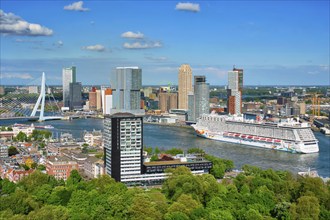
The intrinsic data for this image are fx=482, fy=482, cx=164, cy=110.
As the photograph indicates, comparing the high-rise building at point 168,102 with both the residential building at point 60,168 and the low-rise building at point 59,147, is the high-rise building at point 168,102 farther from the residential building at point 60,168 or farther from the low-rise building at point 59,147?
the residential building at point 60,168

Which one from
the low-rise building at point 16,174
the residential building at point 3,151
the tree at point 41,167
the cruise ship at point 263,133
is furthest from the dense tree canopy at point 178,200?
the cruise ship at point 263,133

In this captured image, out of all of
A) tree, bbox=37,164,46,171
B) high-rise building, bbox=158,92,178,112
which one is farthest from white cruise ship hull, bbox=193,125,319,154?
high-rise building, bbox=158,92,178,112

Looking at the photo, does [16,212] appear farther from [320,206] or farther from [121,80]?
[121,80]

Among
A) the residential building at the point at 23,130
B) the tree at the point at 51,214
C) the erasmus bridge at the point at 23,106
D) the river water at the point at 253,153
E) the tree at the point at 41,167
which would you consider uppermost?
the erasmus bridge at the point at 23,106

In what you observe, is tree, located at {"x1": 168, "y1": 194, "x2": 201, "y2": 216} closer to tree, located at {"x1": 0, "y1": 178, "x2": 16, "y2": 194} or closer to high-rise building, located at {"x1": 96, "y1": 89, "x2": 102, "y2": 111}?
tree, located at {"x1": 0, "y1": 178, "x2": 16, "y2": 194}

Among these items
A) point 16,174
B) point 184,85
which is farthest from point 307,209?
point 184,85

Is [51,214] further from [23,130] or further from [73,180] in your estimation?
[23,130]
